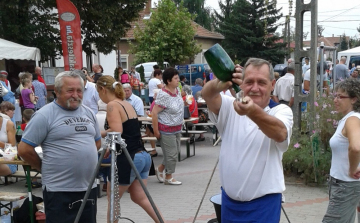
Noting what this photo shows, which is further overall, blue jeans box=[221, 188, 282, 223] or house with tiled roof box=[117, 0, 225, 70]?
house with tiled roof box=[117, 0, 225, 70]

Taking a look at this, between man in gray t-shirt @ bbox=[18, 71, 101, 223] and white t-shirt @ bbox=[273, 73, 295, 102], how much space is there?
8.86m

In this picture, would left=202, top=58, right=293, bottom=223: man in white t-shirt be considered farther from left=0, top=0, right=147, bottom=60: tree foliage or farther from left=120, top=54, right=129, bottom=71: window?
→ left=120, top=54, right=129, bottom=71: window

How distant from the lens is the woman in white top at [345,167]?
371 cm

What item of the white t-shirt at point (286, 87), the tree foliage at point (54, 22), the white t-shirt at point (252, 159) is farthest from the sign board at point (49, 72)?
the white t-shirt at point (252, 159)

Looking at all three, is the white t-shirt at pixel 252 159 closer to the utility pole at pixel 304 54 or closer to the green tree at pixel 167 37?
the utility pole at pixel 304 54

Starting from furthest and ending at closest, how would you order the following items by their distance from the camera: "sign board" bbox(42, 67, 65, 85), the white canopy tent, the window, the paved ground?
the window → "sign board" bbox(42, 67, 65, 85) → the white canopy tent → the paved ground

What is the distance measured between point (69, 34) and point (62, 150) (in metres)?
10.4

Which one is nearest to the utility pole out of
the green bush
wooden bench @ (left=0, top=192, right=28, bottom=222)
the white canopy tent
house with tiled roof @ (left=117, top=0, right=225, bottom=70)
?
the green bush

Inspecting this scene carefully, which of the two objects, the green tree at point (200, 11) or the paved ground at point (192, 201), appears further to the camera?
the green tree at point (200, 11)

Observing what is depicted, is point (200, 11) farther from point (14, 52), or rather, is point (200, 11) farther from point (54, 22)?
point (14, 52)

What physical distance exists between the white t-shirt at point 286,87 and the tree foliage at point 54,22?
10318 mm

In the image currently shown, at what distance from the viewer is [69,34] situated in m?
13.4

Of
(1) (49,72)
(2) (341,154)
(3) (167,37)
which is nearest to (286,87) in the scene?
(2) (341,154)

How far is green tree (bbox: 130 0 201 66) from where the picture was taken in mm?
33969
